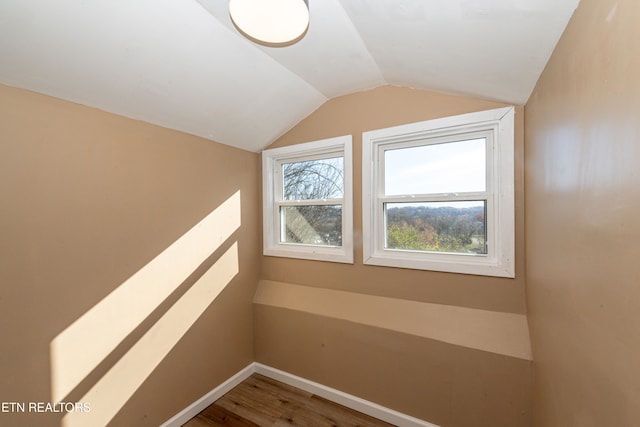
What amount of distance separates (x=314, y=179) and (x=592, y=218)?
1.83m

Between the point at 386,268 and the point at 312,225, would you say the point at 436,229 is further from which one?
the point at 312,225

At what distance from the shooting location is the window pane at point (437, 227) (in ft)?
5.56

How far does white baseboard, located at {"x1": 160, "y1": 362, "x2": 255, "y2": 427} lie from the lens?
5.79 feet

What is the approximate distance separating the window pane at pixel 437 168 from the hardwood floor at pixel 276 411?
1.66 metres

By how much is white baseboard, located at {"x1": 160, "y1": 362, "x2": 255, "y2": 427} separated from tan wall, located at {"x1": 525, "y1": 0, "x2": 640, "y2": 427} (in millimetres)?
2083

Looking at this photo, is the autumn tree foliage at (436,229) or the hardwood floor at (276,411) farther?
Answer: the hardwood floor at (276,411)

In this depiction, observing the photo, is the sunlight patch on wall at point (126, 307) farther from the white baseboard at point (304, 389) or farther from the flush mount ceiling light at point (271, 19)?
the flush mount ceiling light at point (271, 19)

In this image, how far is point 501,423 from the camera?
150 cm

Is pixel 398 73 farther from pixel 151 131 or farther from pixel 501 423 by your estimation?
pixel 501 423

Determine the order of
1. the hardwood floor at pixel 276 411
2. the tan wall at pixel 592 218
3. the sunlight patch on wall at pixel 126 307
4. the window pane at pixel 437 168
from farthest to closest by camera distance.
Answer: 1. the hardwood floor at pixel 276 411
2. the window pane at pixel 437 168
3. the sunlight patch on wall at pixel 126 307
4. the tan wall at pixel 592 218

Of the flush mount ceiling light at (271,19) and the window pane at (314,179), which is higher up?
the flush mount ceiling light at (271,19)

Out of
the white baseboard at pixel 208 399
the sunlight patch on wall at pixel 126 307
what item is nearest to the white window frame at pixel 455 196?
the sunlight patch on wall at pixel 126 307

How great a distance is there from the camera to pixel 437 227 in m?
1.81

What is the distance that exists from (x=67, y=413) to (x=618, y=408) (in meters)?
2.19
